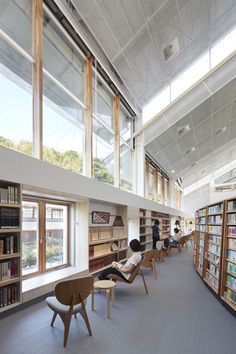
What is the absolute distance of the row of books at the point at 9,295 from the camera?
3.62 m

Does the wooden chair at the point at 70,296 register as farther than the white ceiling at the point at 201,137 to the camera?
No

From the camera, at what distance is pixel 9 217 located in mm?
3707

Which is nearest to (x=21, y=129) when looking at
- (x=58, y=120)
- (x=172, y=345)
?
(x=58, y=120)

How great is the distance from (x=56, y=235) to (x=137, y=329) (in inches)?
118

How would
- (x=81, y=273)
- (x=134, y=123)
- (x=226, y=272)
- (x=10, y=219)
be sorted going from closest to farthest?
(x=10, y=219), (x=226, y=272), (x=81, y=273), (x=134, y=123)

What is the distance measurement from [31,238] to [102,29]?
459 cm

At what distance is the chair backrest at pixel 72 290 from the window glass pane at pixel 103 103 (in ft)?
15.9

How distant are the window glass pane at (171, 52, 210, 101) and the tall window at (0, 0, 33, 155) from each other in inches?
217

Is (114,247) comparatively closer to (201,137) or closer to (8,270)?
(8,270)

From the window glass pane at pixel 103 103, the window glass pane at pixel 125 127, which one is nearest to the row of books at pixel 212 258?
the window glass pane at pixel 103 103

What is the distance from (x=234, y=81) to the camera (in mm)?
8930

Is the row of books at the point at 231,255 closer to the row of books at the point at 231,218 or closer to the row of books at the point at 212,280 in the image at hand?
the row of books at the point at 231,218

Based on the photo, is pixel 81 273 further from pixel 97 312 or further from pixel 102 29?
pixel 102 29

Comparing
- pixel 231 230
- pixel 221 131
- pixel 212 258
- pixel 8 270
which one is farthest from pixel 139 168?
pixel 8 270
